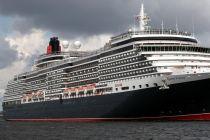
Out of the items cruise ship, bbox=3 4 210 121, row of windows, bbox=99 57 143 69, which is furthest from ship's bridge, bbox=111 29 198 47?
row of windows, bbox=99 57 143 69

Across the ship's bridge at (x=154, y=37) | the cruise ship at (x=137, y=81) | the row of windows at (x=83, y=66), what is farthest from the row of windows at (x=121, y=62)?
the ship's bridge at (x=154, y=37)

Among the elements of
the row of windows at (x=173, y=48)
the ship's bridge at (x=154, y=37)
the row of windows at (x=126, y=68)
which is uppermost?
the ship's bridge at (x=154, y=37)

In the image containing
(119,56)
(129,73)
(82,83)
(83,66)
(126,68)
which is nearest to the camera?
(129,73)

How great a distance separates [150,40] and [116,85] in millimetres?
8668

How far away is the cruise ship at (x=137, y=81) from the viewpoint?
207ft

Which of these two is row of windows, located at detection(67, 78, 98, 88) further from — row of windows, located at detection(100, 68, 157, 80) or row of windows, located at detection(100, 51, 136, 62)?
row of windows, located at detection(100, 51, 136, 62)

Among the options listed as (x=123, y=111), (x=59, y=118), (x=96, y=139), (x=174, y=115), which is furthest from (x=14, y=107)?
(x=96, y=139)

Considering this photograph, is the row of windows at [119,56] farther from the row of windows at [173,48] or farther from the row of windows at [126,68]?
the row of windows at [173,48]

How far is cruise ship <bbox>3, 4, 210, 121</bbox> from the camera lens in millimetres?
63031

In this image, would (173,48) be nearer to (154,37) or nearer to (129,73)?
(154,37)

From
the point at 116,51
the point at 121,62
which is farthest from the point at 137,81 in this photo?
the point at 116,51

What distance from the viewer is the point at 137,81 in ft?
219

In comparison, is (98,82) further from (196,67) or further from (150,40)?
(196,67)

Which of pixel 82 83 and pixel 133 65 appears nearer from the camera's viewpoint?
pixel 133 65
